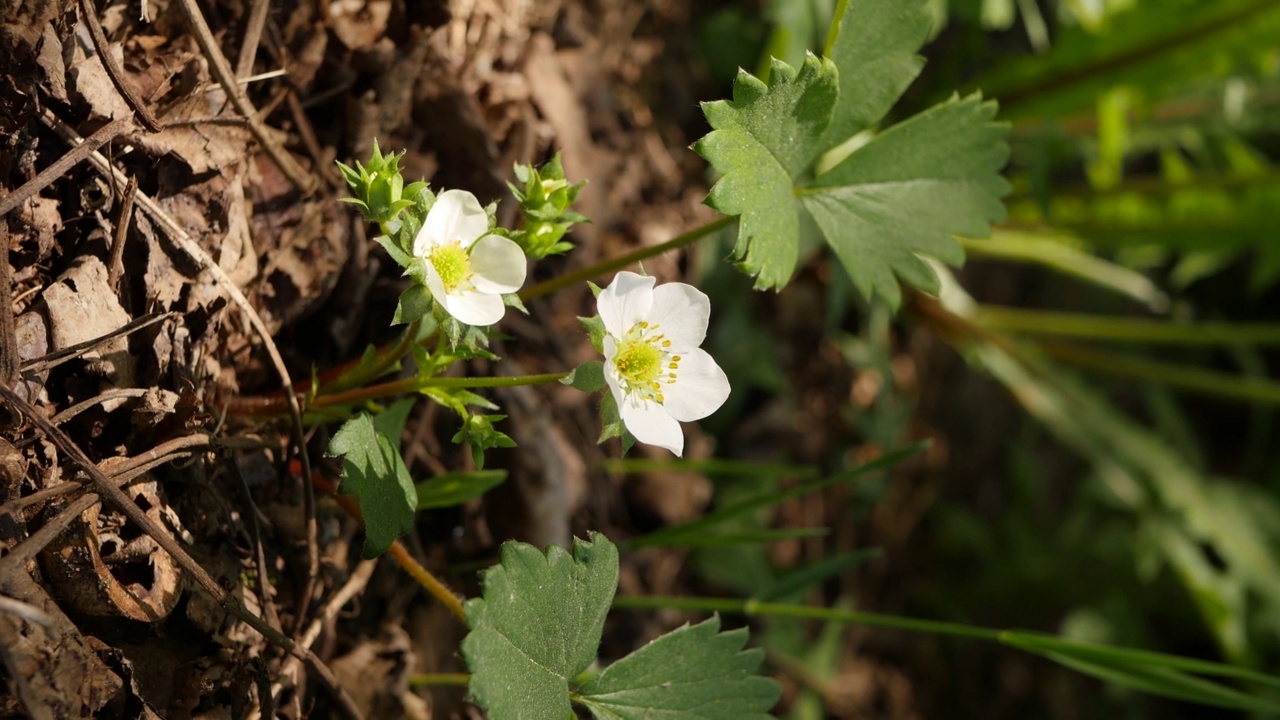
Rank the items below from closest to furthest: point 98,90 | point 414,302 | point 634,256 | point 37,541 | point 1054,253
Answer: point 37,541 → point 414,302 → point 98,90 → point 634,256 → point 1054,253

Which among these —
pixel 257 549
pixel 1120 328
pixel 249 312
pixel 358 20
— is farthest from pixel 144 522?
pixel 1120 328

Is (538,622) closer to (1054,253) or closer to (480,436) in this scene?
(480,436)

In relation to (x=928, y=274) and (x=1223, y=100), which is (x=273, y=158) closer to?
(x=928, y=274)

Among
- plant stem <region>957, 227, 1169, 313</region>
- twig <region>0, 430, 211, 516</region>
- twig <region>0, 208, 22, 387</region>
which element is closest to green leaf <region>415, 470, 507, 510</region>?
twig <region>0, 430, 211, 516</region>

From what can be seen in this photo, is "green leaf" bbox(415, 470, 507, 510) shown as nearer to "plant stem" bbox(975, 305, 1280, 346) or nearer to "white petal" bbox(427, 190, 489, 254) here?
"white petal" bbox(427, 190, 489, 254)

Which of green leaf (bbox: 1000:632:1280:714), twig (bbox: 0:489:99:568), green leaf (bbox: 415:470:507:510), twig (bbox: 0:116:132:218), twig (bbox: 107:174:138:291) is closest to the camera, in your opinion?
twig (bbox: 0:489:99:568)

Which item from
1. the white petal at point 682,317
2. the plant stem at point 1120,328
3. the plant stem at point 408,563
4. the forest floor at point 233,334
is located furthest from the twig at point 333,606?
the plant stem at point 1120,328

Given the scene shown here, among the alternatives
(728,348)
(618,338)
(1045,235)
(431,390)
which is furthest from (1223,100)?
(431,390)
